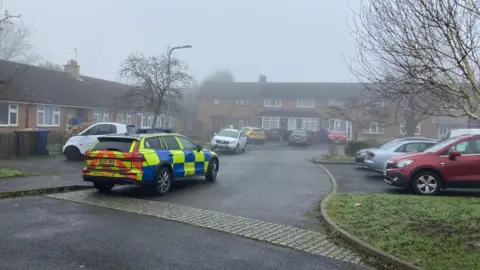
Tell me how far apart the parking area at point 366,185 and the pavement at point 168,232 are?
2.22 metres

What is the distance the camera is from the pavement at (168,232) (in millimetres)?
5473

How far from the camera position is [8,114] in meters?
25.9

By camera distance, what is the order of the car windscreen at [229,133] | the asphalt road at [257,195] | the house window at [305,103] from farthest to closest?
the house window at [305,103]
the car windscreen at [229,133]
the asphalt road at [257,195]

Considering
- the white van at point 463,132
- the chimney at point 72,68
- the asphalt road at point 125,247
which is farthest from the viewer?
the chimney at point 72,68

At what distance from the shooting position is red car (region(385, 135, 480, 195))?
11.1 metres

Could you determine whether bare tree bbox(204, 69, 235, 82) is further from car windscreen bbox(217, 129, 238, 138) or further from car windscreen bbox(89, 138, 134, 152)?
car windscreen bbox(89, 138, 134, 152)

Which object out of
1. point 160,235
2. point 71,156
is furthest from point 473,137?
point 71,156

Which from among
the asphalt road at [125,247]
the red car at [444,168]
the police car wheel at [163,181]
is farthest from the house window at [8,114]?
the red car at [444,168]

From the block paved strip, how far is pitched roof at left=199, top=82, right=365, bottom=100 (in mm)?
48786

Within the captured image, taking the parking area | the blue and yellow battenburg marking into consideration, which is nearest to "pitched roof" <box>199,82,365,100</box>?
the parking area

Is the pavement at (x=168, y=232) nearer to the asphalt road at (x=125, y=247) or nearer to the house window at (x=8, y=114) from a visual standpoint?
the asphalt road at (x=125, y=247)

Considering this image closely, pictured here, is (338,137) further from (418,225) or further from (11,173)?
(418,225)

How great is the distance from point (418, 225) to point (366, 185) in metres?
6.21

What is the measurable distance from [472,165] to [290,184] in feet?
16.4
